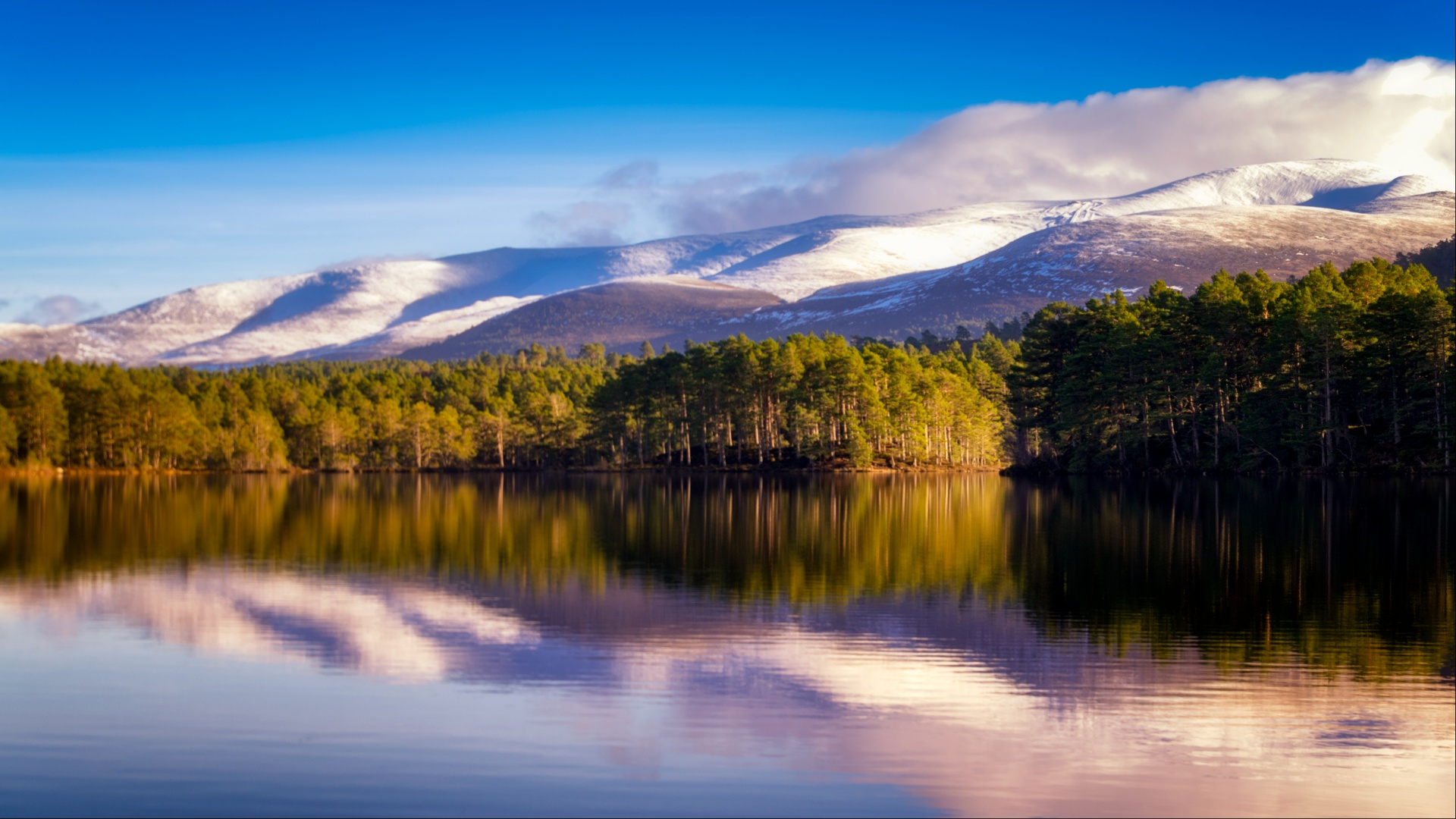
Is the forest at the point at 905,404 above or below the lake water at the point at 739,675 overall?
above

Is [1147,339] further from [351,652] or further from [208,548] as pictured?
[351,652]

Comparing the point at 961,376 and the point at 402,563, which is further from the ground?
the point at 961,376

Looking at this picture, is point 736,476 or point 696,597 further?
point 736,476

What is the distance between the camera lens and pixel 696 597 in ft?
104

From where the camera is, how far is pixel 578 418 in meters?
158

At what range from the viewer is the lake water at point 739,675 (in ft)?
50.9

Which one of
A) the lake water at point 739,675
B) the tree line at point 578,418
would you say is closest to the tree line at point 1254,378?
the tree line at point 578,418

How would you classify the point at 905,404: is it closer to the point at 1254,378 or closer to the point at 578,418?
the point at 1254,378

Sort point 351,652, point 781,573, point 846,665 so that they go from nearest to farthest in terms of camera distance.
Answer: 1. point 846,665
2. point 351,652
3. point 781,573

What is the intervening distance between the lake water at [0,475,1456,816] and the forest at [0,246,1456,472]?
4418 centimetres

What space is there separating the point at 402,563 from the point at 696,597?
42.4ft

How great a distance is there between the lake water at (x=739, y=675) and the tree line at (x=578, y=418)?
83.7 m

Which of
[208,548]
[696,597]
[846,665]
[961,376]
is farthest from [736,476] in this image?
[846,665]

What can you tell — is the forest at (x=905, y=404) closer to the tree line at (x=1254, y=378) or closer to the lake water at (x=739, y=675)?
the tree line at (x=1254, y=378)
